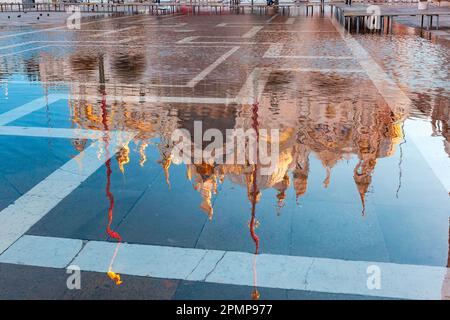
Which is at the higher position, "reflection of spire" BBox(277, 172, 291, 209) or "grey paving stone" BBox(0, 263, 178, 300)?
"reflection of spire" BBox(277, 172, 291, 209)

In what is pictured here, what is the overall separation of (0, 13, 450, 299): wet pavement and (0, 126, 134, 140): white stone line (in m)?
0.04

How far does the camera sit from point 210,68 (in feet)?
62.9

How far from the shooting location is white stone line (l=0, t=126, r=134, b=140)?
1074 cm

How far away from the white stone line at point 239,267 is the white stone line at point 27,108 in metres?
6.45

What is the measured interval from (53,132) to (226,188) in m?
4.58

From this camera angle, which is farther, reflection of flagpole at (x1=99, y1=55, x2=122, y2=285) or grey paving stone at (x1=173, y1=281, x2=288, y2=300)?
reflection of flagpole at (x1=99, y1=55, x2=122, y2=285)

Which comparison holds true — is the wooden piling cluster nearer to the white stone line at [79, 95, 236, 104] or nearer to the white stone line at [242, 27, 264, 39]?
the white stone line at [242, 27, 264, 39]

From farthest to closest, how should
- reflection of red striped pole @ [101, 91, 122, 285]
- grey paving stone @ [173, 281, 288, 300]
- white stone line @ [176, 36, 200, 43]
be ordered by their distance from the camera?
1. white stone line @ [176, 36, 200, 43]
2. reflection of red striped pole @ [101, 91, 122, 285]
3. grey paving stone @ [173, 281, 288, 300]

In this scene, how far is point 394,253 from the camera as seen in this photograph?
6.17 meters

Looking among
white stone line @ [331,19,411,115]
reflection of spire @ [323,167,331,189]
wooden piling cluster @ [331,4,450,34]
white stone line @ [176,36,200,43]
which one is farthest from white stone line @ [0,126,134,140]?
wooden piling cluster @ [331,4,450,34]

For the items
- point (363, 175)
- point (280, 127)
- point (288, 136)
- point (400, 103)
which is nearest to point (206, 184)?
point (363, 175)

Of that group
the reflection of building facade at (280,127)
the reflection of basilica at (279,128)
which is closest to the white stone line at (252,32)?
the reflection of building facade at (280,127)

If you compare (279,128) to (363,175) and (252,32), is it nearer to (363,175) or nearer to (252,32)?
(363,175)

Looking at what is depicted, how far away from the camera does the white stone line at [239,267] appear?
18.1 ft
